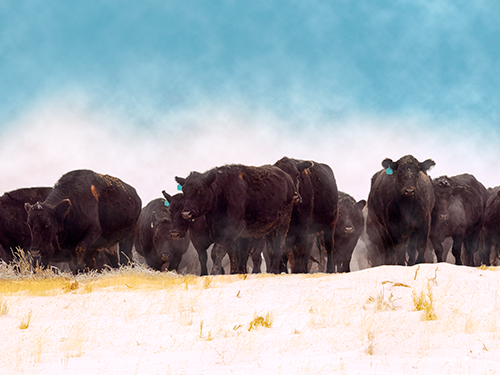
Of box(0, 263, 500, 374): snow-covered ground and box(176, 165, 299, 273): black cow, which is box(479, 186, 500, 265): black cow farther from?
box(0, 263, 500, 374): snow-covered ground

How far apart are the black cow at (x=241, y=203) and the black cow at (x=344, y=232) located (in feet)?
19.6

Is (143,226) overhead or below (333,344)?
overhead

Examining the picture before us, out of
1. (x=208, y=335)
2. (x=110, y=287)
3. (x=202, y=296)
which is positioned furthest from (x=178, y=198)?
(x=208, y=335)

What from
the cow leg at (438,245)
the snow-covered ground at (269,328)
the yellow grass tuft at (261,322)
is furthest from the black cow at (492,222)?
the yellow grass tuft at (261,322)

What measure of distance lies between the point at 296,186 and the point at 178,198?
3.09m

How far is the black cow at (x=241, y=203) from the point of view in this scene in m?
11.1

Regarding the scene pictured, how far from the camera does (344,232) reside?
17719 millimetres

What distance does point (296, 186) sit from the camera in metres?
12.8

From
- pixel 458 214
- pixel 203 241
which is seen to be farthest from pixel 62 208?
pixel 458 214

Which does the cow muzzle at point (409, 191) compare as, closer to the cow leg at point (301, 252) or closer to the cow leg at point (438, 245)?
the cow leg at point (301, 252)

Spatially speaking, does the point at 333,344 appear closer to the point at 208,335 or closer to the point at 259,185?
the point at 208,335

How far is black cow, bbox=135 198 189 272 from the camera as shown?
17203 mm

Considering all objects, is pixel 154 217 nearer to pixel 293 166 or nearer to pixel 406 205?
pixel 293 166

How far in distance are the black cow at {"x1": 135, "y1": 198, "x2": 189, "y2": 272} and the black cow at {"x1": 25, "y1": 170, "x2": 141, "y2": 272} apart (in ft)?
3.40
